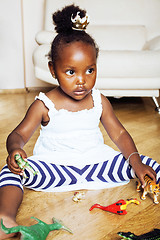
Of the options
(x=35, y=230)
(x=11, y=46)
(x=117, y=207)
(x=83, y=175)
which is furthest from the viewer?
(x=11, y=46)

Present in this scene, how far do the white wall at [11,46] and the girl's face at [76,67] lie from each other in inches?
69.8

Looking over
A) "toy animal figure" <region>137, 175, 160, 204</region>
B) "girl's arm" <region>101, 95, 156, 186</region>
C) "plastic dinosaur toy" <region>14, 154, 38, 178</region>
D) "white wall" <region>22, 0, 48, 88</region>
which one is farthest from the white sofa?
"plastic dinosaur toy" <region>14, 154, 38, 178</region>

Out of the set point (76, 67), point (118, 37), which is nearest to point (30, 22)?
point (118, 37)

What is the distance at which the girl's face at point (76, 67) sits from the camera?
3.12ft

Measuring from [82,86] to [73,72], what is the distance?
47 mm

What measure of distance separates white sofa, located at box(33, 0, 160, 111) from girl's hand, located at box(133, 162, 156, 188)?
1057 millimetres

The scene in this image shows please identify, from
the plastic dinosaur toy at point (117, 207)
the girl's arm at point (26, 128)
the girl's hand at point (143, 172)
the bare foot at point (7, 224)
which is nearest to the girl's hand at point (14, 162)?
the girl's arm at point (26, 128)

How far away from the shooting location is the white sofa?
6.44 ft

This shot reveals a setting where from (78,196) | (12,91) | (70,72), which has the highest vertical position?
(70,72)

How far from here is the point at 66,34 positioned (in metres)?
1.00

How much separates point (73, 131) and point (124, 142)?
0.55ft

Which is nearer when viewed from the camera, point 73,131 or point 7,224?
point 7,224

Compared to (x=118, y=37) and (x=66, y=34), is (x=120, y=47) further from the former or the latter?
(x=66, y=34)

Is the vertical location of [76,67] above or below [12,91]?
above
